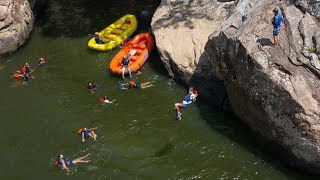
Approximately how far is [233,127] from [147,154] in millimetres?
3755

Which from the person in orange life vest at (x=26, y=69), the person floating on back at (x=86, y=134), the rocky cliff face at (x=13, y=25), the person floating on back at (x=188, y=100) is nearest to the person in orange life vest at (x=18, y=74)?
the person in orange life vest at (x=26, y=69)

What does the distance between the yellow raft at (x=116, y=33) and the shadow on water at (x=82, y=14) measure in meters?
1.23

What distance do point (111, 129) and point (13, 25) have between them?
10.6 metres

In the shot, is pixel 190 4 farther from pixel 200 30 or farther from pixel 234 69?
pixel 234 69

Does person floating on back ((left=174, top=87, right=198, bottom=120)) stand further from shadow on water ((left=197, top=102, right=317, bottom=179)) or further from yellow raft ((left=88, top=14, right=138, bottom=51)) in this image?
yellow raft ((left=88, top=14, right=138, bottom=51))

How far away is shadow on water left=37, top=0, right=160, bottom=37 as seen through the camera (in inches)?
1047

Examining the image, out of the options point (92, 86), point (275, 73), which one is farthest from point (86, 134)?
point (275, 73)

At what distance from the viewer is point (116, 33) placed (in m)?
25.2

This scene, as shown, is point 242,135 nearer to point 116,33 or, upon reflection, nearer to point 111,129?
point 111,129

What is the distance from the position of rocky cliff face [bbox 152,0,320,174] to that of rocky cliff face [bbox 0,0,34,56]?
12.2 meters

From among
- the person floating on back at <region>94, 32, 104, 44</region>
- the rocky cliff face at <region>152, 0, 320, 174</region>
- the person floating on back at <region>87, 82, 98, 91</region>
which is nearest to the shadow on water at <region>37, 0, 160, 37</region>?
the person floating on back at <region>94, 32, 104, 44</region>

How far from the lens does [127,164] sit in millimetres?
16781

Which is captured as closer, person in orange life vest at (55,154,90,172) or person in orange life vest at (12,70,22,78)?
person in orange life vest at (55,154,90,172)

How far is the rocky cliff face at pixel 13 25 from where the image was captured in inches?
965
